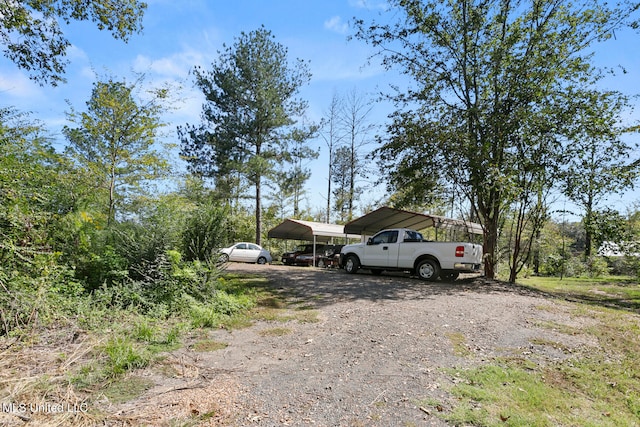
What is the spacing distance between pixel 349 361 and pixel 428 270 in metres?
7.60

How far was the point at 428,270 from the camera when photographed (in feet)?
36.8

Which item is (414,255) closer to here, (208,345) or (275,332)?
(275,332)

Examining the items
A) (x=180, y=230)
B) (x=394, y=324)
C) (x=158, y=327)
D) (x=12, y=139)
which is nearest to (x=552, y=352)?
(x=394, y=324)

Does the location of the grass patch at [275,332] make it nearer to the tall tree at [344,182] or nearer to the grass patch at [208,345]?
the grass patch at [208,345]

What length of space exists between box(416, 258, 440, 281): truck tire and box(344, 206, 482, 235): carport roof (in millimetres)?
2356

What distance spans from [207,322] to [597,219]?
12.4 m

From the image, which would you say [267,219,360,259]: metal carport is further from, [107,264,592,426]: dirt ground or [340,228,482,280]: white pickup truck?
[107,264,592,426]: dirt ground

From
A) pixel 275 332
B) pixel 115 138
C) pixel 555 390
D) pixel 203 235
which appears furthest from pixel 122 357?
pixel 115 138

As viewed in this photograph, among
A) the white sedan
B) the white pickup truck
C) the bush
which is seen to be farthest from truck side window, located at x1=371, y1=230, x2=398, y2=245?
the white sedan

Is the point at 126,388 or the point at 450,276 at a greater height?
the point at 450,276

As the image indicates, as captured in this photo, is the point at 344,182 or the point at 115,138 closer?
the point at 115,138

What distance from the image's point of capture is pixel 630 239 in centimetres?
1110

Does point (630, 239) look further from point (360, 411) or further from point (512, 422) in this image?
point (360, 411)

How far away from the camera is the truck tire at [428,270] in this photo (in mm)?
11008
